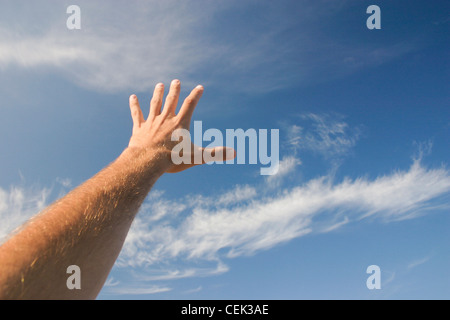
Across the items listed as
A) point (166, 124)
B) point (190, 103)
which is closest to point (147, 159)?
point (166, 124)

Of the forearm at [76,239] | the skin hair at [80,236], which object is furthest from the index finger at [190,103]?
the forearm at [76,239]

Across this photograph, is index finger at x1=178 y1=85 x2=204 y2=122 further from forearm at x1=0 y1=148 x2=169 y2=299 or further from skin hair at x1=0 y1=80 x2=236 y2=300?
forearm at x1=0 y1=148 x2=169 y2=299

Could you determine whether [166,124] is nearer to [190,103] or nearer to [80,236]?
[190,103]

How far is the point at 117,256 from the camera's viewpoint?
192 centimetres

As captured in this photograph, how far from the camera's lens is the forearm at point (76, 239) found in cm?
127

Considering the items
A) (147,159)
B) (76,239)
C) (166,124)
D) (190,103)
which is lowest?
(76,239)

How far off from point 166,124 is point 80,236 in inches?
87.6

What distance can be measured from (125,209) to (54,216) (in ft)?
1.50

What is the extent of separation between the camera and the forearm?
4.18 ft

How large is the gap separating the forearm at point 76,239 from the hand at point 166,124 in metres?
1.03

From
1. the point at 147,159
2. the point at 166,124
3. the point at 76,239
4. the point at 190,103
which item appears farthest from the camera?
the point at 190,103

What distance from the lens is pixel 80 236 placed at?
1.61 meters
